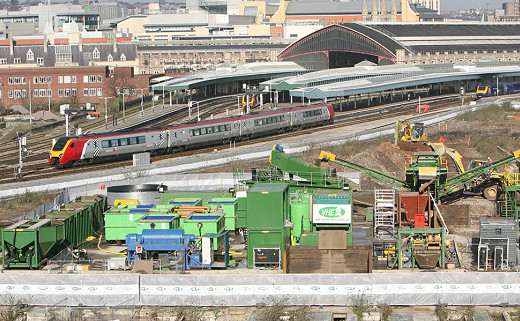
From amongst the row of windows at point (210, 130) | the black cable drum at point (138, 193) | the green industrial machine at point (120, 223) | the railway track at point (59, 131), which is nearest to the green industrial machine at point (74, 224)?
the green industrial machine at point (120, 223)

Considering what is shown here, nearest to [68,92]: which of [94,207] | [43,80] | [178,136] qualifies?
[43,80]

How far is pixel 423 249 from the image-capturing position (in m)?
37.9

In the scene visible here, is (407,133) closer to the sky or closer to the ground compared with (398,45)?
closer to the ground

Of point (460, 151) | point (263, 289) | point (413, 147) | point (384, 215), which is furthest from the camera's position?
point (460, 151)

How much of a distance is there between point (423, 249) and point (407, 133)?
34264mm

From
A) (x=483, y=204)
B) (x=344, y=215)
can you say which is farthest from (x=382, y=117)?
(x=344, y=215)

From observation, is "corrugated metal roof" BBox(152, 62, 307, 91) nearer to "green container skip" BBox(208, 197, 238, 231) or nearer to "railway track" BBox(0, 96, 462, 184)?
"railway track" BBox(0, 96, 462, 184)

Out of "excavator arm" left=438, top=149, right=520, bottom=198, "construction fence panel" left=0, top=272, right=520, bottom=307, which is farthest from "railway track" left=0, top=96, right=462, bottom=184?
"construction fence panel" left=0, top=272, right=520, bottom=307

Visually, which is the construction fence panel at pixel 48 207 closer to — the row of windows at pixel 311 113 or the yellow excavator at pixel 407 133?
the yellow excavator at pixel 407 133

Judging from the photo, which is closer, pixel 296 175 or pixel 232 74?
pixel 296 175

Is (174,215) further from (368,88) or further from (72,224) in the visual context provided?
(368,88)

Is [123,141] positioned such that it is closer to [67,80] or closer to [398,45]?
[67,80]

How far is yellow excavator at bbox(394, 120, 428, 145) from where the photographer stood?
70375 mm

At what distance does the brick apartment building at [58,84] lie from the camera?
12756cm
